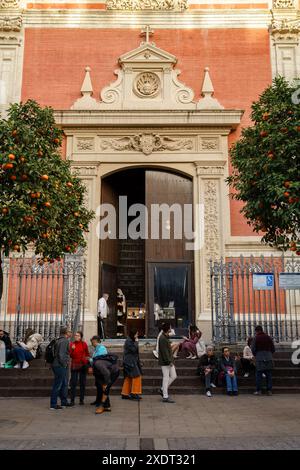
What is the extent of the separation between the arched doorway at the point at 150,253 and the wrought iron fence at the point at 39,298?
1.39 meters

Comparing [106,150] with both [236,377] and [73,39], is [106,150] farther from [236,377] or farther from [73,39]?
[236,377]

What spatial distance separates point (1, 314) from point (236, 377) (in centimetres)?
737

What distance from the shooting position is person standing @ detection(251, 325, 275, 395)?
934 cm

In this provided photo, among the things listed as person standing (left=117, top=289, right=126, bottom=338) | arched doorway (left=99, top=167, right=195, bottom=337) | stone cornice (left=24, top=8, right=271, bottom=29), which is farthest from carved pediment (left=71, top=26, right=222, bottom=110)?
person standing (left=117, top=289, right=126, bottom=338)

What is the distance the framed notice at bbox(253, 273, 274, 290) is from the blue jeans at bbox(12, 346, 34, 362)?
5.95 metres

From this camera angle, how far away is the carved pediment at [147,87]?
49.7 feet

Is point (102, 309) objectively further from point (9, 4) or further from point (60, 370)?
point (9, 4)

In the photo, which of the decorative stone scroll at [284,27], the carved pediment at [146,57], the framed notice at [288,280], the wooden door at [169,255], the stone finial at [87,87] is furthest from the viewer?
the decorative stone scroll at [284,27]

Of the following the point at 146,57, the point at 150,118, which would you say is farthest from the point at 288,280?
the point at 146,57

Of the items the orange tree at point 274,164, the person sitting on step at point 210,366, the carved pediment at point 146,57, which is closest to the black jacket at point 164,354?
the person sitting on step at point 210,366

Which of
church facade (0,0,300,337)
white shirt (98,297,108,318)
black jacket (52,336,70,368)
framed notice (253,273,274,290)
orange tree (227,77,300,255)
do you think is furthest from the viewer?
church facade (0,0,300,337)

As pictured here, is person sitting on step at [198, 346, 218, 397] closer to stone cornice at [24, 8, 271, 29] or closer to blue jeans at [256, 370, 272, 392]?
blue jeans at [256, 370, 272, 392]

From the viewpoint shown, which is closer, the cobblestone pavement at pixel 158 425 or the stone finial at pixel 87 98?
the cobblestone pavement at pixel 158 425

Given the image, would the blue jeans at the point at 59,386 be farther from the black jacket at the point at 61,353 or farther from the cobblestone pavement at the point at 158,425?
the cobblestone pavement at the point at 158,425
